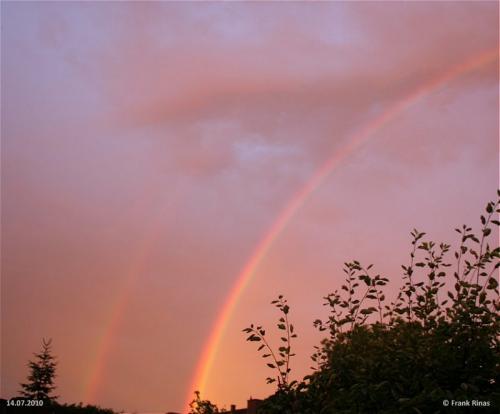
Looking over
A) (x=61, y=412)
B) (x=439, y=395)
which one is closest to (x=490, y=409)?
(x=439, y=395)

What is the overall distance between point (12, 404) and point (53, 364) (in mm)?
40321

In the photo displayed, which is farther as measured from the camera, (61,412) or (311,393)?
(61,412)

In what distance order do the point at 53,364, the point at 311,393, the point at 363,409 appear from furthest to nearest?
the point at 53,364
the point at 311,393
the point at 363,409

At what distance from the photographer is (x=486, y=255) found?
833 centimetres

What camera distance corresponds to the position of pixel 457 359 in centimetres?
736

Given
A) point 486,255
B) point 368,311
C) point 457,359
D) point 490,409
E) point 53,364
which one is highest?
point 53,364

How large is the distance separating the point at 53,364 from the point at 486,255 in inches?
2680

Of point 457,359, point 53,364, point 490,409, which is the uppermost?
point 53,364

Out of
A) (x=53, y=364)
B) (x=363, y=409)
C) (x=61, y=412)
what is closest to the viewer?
(x=363, y=409)

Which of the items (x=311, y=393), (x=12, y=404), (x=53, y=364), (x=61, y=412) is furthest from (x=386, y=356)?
(x=53, y=364)

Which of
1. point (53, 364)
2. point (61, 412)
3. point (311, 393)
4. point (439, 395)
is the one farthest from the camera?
point (53, 364)

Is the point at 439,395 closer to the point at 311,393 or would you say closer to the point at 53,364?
the point at 311,393

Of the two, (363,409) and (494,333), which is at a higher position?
(494,333)

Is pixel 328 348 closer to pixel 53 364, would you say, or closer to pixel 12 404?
pixel 12 404
